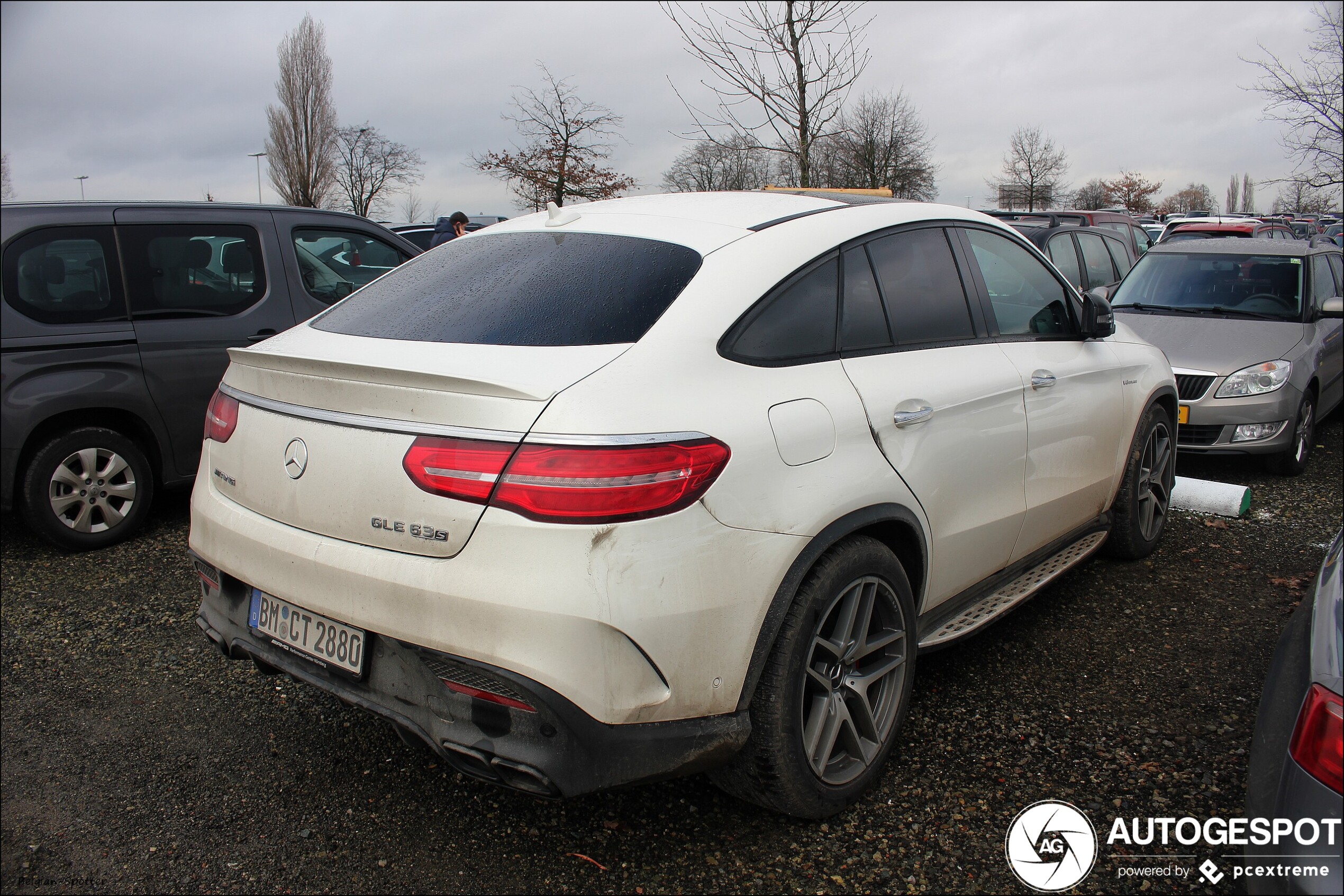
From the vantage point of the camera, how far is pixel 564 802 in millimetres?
2713

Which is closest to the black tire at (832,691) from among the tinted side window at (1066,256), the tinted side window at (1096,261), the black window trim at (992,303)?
the black window trim at (992,303)

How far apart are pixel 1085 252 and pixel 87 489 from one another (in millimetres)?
10841

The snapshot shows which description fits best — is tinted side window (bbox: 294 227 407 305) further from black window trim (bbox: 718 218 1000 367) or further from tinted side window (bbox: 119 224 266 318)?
black window trim (bbox: 718 218 1000 367)

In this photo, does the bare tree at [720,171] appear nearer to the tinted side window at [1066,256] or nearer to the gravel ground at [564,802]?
the tinted side window at [1066,256]

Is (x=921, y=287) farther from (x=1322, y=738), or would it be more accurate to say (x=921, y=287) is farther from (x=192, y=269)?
(x=192, y=269)

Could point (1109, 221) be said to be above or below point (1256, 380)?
above

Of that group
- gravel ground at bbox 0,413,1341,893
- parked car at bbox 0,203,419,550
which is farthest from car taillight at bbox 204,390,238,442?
parked car at bbox 0,203,419,550

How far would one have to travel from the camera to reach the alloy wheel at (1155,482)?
14.7ft

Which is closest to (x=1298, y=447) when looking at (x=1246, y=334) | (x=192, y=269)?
(x=1246, y=334)

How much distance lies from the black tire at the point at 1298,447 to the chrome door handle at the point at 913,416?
4.85 meters

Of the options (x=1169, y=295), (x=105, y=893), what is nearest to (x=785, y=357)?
(x=105, y=893)

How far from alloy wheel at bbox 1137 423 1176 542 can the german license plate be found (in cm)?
367

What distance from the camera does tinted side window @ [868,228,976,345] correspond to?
2945mm

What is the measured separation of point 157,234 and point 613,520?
4.53 metres
